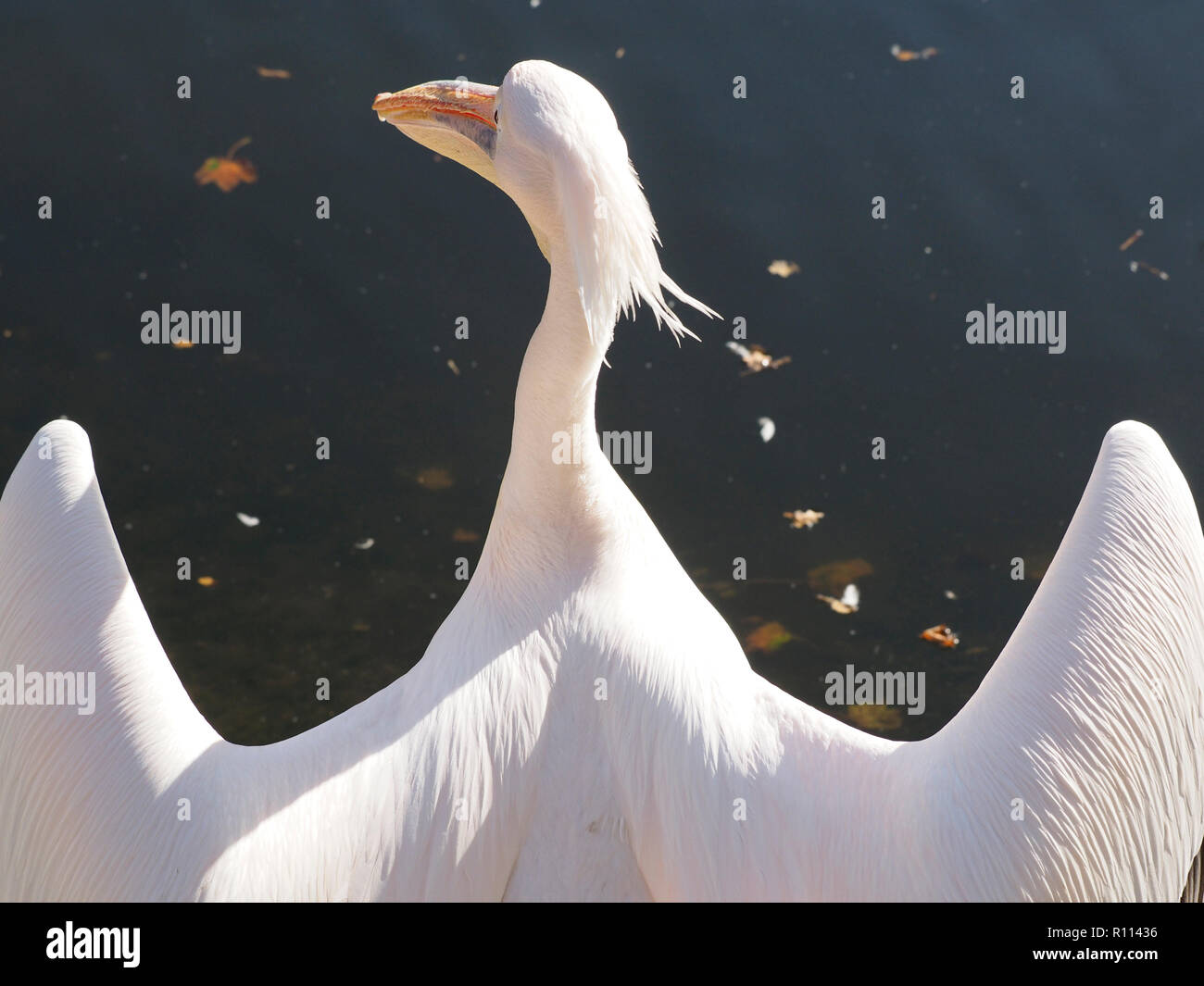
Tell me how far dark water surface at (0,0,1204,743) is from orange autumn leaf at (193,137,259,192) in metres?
0.06

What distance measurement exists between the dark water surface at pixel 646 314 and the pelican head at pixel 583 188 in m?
2.04

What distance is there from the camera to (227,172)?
4.98 m

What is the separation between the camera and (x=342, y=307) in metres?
4.73

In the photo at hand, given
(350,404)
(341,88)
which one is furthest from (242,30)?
(350,404)

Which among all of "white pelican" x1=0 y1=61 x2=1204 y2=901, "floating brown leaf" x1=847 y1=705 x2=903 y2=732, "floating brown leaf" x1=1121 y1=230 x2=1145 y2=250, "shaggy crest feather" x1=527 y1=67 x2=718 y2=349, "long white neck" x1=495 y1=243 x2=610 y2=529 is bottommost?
"floating brown leaf" x1=847 y1=705 x2=903 y2=732

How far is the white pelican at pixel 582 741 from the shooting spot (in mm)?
1851

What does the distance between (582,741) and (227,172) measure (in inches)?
142

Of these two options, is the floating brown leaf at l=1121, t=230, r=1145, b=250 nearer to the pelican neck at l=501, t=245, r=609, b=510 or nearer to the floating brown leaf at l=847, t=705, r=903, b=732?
the floating brown leaf at l=847, t=705, r=903, b=732

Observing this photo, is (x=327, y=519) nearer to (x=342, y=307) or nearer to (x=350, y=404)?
(x=350, y=404)

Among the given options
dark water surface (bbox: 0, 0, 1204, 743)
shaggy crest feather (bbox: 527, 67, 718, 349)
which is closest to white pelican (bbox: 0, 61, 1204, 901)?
shaggy crest feather (bbox: 527, 67, 718, 349)

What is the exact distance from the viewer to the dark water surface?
411 centimetres
